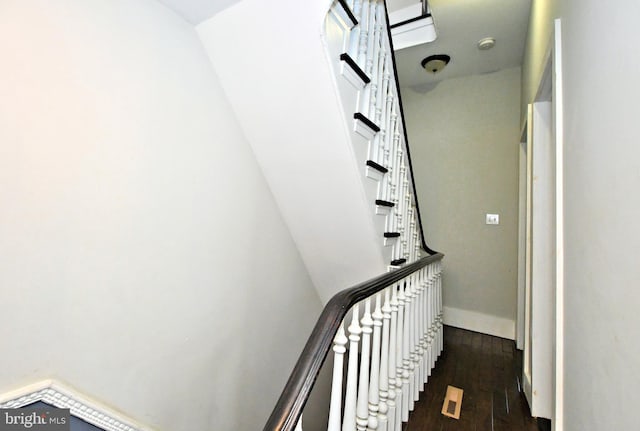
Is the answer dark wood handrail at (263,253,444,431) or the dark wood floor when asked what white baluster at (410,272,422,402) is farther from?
dark wood handrail at (263,253,444,431)

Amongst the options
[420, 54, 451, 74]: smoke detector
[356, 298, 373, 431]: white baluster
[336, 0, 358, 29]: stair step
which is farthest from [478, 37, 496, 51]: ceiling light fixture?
[356, 298, 373, 431]: white baluster

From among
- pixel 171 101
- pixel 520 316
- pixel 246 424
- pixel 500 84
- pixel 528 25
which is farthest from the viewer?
pixel 500 84

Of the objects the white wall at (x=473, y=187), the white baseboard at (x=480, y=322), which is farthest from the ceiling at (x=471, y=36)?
the white baseboard at (x=480, y=322)

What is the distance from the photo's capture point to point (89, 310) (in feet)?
3.48

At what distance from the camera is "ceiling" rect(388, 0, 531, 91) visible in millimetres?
2291

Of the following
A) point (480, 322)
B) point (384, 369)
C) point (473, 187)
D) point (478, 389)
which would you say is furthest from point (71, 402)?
point (473, 187)

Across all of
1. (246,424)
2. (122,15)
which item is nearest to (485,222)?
(246,424)

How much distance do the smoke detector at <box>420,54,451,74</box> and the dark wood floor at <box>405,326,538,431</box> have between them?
8.84 ft

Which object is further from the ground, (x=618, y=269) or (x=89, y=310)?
(x=618, y=269)

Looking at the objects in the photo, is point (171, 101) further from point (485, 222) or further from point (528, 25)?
point (485, 222)

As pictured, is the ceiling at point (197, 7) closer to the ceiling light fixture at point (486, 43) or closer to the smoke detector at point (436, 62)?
the smoke detector at point (436, 62)

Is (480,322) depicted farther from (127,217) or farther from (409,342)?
(127,217)

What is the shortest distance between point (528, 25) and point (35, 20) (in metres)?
3.08

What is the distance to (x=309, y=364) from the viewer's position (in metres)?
0.75
